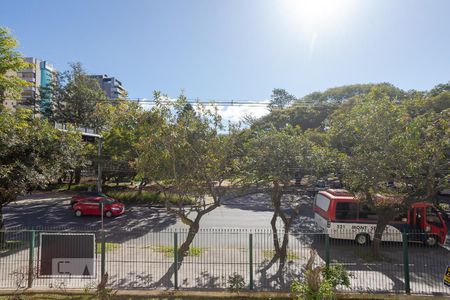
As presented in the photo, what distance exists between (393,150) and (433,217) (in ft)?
20.2

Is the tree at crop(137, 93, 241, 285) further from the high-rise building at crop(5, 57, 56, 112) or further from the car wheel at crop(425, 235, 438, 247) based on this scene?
the high-rise building at crop(5, 57, 56, 112)

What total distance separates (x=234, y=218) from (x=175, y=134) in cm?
1274

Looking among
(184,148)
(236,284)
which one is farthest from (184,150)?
(236,284)

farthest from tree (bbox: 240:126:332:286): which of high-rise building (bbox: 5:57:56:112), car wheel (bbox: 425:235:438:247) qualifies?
high-rise building (bbox: 5:57:56:112)

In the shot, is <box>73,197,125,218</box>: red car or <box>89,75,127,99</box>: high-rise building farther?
<box>89,75,127,99</box>: high-rise building

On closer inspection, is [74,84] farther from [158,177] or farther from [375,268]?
[375,268]

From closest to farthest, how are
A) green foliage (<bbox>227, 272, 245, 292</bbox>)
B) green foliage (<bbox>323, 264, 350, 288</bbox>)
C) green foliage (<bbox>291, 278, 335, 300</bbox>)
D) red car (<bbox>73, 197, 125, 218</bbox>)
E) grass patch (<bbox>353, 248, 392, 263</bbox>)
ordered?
green foliage (<bbox>291, 278, 335, 300</bbox>), green foliage (<bbox>323, 264, 350, 288</bbox>), green foliage (<bbox>227, 272, 245, 292</bbox>), grass patch (<bbox>353, 248, 392, 263</bbox>), red car (<bbox>73, 197, 125, 218</bbox>)

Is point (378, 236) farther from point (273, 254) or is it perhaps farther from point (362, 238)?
point (273, 254)

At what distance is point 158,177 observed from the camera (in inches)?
444

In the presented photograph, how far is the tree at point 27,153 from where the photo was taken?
11297 millimetres

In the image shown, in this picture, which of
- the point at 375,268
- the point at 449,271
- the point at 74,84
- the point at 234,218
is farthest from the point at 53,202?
the point at 449,271

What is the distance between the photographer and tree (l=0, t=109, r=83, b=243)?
11.3m

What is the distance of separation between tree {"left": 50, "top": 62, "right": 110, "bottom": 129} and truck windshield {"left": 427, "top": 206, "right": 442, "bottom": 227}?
36.6m

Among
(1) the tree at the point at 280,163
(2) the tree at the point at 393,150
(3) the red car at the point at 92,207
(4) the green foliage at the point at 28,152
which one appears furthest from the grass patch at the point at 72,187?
(2) the tree at the point at 393,150
